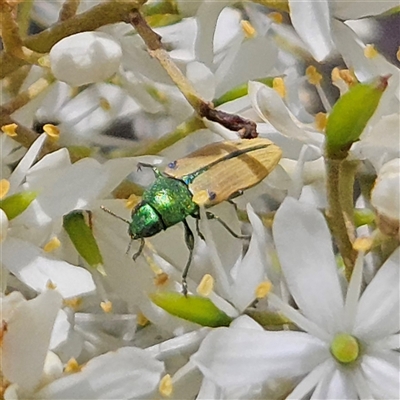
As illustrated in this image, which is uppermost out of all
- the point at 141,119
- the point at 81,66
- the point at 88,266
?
the point at 81,66

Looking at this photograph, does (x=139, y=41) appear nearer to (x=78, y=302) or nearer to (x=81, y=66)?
(x=81, y=66)

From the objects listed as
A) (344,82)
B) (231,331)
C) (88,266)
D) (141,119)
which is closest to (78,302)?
(88,266)

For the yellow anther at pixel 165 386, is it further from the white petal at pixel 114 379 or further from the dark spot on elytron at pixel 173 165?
the dark spot on elytron at pixel 173 165

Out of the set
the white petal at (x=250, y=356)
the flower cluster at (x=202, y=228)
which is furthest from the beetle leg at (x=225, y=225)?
the white petal at (x=250, y=356)

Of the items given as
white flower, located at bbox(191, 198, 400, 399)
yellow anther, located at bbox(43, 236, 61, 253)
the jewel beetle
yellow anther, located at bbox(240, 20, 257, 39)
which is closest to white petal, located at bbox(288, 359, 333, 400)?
white flower, located at bbox(191, 198, 400, 399)

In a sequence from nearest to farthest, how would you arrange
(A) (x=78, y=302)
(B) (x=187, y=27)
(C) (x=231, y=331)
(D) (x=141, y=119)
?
1. (C) (x=231, y=331)
2. (A) (x=78, y=302)
3. (B) (x=187, y=27)
4. (D) (x=141, y=119)

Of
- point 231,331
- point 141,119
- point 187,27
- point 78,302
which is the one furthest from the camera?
point 141,119

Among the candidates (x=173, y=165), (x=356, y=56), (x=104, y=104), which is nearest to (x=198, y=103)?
(x=173, y=165)
